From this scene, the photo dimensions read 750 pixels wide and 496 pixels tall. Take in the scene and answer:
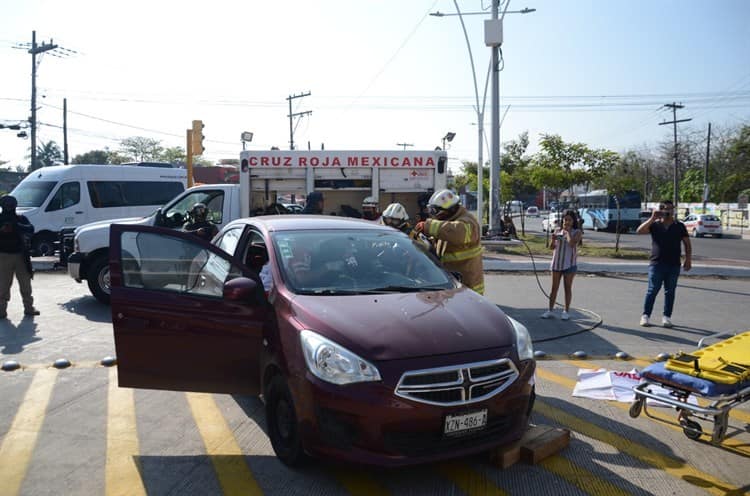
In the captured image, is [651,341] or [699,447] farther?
[651,341]

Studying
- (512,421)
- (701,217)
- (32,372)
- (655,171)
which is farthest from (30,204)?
(655,171)

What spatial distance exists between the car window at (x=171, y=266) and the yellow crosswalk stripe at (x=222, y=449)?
1111 millimetres

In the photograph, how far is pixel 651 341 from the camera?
7.73 meters

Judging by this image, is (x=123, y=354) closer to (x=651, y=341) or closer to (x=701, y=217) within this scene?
(x=651, y=341)

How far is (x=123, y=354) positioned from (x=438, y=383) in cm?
225

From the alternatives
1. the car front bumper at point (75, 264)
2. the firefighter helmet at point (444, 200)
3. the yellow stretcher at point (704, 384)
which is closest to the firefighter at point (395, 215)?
the firefighter helmet at point (444, 200)

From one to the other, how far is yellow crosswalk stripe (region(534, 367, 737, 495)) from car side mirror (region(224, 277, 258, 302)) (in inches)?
104

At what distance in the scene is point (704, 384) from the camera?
156 inches

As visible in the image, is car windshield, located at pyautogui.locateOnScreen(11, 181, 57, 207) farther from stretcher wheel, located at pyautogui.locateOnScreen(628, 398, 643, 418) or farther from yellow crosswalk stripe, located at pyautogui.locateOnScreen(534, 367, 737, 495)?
stretcher wheel, located at pyautogui.locateOnScreen(628, 398, 643, 418)

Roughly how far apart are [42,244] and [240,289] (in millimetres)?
14875

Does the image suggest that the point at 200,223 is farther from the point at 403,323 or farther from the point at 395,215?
the point at 403,323

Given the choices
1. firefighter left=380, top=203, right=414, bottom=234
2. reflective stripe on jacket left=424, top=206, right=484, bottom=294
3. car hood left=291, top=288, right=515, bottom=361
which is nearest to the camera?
car hood left=291, top=288, right=515, bottom=361

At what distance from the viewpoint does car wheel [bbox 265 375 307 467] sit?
3.72 m

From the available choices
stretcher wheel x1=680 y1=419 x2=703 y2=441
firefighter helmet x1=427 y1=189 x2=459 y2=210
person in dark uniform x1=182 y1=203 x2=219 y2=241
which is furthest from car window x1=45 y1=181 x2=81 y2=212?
stretcher wheel x1=680 y1=419 x2=703 y2=441
